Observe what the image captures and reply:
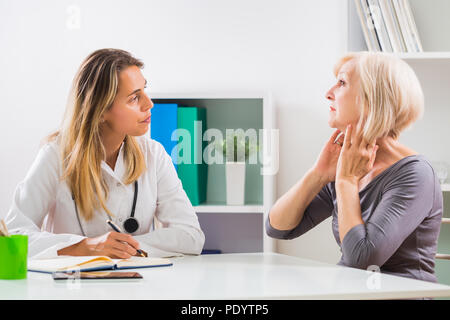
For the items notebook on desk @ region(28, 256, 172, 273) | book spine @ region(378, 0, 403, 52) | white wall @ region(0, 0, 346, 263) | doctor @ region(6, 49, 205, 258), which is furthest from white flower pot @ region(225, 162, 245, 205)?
notebook on desk @ region(28, 256, 172, 273)

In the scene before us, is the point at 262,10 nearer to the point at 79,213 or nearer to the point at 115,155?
the point at 115,155

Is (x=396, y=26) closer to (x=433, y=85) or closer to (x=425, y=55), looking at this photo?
(x=425, y=55)

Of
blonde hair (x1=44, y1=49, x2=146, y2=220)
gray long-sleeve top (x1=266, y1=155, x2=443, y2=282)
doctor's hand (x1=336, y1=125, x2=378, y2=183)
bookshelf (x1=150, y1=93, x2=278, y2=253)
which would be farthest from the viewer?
bookshelf (x1=150, y1=93, x2=278, y2=253)

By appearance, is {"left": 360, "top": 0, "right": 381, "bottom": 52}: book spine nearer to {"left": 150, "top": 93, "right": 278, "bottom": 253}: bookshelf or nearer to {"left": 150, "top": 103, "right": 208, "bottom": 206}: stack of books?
{"left": 150, "top": 93, "right": 278, "bottom": 253}: bookshelf

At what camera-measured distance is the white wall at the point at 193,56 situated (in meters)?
2.60

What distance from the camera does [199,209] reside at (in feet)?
7.83

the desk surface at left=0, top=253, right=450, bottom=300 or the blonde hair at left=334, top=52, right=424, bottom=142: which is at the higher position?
the blonde hair at left=334, top=52, right=424, bottom=142

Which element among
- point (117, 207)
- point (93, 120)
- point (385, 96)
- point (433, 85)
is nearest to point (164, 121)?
point (93, 120)

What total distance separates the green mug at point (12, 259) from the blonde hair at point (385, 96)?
37.3 inches

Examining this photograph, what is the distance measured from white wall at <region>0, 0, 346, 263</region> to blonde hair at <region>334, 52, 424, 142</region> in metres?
0.92

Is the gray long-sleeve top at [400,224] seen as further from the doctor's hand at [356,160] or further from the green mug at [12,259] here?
the green mug at [12,259]

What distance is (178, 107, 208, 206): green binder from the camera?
240 cm
